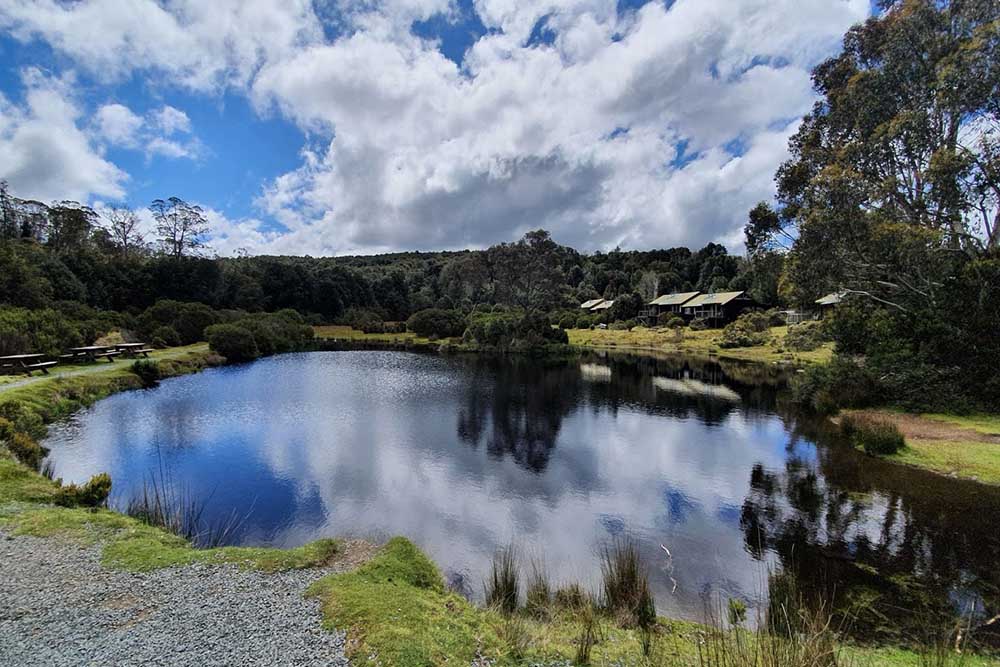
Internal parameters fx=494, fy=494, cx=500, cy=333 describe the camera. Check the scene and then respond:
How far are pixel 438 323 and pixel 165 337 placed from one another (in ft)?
118

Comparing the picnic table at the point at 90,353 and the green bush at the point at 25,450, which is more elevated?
the picnic table at the point at 90,353

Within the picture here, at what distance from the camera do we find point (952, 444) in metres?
16.1

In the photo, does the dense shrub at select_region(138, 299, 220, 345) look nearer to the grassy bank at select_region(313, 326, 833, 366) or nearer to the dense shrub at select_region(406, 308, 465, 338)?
the grassy bank at select_region(313, 326, 833, 366)

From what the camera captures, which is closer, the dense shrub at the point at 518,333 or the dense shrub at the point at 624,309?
the dense shrub at the point at 518,333

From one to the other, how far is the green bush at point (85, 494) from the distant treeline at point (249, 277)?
1177 inches

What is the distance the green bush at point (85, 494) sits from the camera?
1019 cm

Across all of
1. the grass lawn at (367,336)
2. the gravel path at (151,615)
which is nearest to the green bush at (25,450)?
the gravel path at (151,615)

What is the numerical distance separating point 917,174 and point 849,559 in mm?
18818

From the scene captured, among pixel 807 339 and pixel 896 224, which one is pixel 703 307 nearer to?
pixel 807 339

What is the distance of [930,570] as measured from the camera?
30.9 ft

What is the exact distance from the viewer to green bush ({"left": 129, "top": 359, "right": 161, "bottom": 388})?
29.8 metres

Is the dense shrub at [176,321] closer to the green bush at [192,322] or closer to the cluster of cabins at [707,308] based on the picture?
the green bush at [192,322]

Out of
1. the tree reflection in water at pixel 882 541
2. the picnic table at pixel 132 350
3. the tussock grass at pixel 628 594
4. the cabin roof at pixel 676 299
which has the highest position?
the cabin roof at pixel 676 299

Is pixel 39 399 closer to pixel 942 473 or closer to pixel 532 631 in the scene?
pixel 532 631
